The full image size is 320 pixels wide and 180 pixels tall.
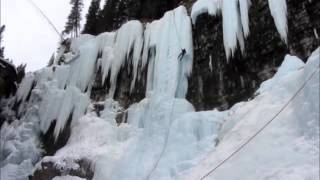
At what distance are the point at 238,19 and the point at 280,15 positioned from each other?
4.04 feet

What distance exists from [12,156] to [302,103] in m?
10.2

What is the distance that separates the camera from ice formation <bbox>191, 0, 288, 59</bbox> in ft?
32.4

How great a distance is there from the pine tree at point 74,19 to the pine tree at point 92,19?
126 inches

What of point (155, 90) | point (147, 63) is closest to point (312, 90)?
point (155, 90)

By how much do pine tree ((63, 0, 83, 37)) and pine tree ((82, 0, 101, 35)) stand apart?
3.20 m

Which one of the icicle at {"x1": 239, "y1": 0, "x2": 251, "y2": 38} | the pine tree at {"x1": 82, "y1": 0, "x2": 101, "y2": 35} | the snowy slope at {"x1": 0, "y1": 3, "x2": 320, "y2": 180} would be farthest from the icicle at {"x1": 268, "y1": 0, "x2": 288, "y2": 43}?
the pine tree at {"x1": 82, "y1": 0, "x2": 101, "y2": 35}

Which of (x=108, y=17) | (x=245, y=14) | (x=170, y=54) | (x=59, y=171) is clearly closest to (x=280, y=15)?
(x=245, y=14)

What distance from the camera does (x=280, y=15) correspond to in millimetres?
9898

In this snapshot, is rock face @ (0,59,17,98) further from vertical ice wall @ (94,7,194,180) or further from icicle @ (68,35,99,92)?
vertical ice wall @ (94,7,194,180)

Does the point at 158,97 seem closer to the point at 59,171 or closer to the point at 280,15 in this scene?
the point at 59,171

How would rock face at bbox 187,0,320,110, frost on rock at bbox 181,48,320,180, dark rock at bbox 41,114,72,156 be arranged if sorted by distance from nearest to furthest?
frost on rock at bbox 181,48,320,180 → rock face at bbox 187,0,320,110 → dark rock at bbox 41,114,72,156

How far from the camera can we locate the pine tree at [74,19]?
28141 mm

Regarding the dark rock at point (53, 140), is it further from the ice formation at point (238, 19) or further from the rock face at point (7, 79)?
the ice formation at point (238, 19)

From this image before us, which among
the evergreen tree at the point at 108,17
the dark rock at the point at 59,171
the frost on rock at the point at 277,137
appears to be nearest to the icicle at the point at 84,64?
the dark rock at the point at 59,171
